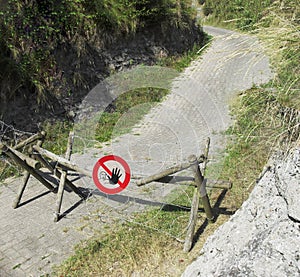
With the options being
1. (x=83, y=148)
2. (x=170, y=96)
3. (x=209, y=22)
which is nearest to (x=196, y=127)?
(x=170, y=96)

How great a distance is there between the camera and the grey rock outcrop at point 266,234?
85.7 inches

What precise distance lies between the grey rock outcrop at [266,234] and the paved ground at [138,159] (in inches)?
33.9

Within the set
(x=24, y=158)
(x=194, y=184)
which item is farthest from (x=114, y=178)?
(x=24, y=158)

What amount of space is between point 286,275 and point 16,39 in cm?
701

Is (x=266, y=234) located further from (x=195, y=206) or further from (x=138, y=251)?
(x=138, y=251)

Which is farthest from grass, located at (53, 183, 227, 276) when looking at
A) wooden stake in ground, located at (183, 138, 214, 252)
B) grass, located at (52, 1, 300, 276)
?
wooden stake in ground, located at (183, 138, 214, 252)

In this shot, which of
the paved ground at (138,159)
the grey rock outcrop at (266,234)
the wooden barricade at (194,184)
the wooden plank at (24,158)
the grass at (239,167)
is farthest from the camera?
the wooden plank at (24,158)

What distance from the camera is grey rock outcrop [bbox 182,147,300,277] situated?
2176mm

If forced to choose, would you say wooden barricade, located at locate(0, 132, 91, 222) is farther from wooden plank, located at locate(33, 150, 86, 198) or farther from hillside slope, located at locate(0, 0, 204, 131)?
hillside slope, located at locate(0, 0, 204, 131)

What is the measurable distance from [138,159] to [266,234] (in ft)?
14.3

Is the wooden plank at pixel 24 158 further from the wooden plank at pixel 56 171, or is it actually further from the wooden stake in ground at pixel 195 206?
the wooden stake in ground at pixel 195 206

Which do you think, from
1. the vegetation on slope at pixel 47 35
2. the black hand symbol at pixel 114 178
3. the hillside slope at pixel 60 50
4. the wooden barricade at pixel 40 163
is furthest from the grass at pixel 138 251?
the vegetation on slope at pixel 47 35

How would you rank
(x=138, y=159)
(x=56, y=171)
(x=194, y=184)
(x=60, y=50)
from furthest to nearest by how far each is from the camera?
(x=60, y=50) → (x=138, y=159) → (x=56, y=171) → (x=194, y=184)

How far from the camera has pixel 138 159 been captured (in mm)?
6594
